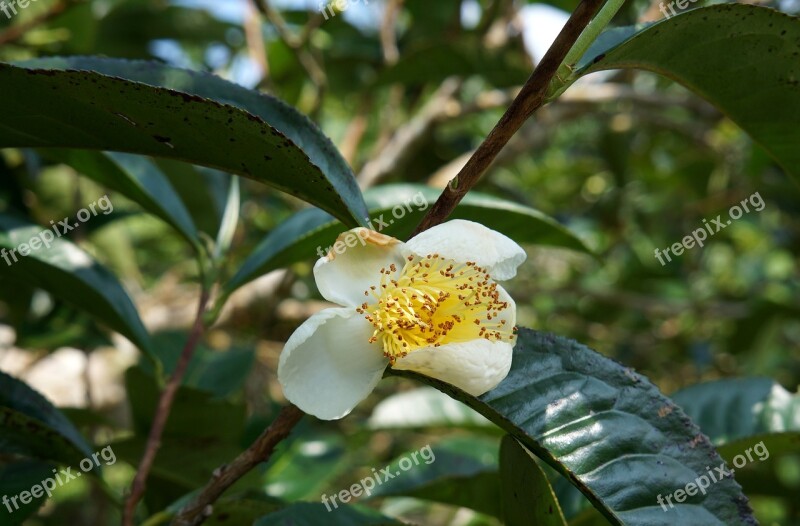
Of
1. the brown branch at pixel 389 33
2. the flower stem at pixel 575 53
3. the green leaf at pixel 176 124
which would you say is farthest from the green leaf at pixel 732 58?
the brown branch at pixel 389 33

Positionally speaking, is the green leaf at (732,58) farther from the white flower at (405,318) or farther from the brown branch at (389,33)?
the brown branch at (389,33)

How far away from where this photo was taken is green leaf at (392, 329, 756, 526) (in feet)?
2.16

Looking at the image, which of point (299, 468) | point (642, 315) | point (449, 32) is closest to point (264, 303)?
point (299, 468)

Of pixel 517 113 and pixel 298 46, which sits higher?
pixel 298 46

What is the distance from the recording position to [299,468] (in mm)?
1430

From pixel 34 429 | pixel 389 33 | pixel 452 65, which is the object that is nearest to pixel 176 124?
pixel 34 429

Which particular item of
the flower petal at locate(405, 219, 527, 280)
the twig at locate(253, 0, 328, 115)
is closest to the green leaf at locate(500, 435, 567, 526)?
the flower petal at locate(405, 219, 527, 280)

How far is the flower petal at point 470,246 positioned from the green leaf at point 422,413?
2.48 feet

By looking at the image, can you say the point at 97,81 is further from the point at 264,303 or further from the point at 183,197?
the point at 264,303

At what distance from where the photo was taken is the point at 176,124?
0.72m

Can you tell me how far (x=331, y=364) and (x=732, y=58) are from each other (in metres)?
0.50

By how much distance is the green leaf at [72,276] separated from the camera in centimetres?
100

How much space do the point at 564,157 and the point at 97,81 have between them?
335cm

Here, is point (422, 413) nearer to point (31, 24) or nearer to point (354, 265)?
→ point (354, 265)
